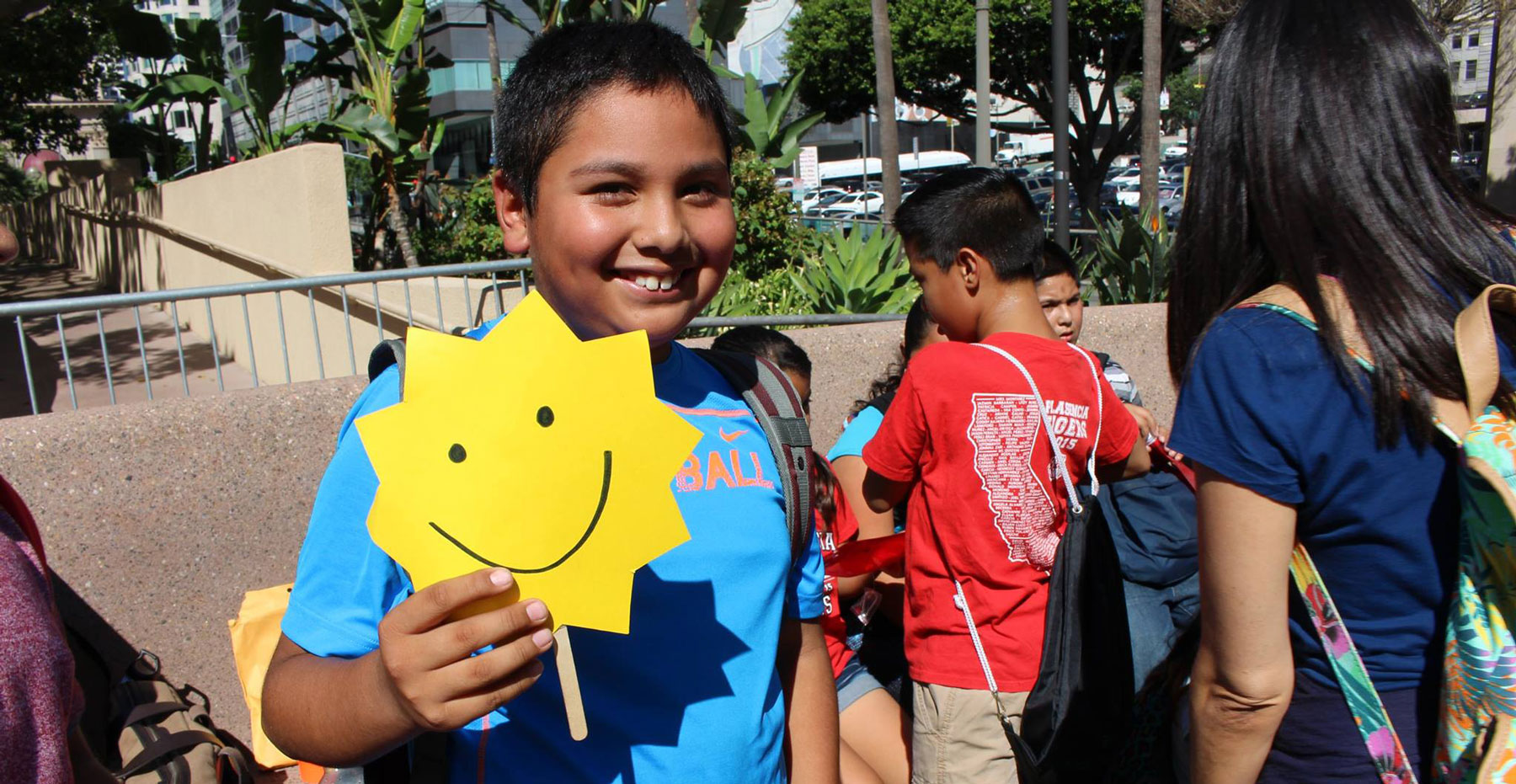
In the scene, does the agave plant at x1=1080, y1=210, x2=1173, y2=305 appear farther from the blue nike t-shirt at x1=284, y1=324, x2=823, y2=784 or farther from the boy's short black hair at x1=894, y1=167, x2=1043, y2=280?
the blue nike t-shirt at x1=284, y1=324, x2=823, y2=784

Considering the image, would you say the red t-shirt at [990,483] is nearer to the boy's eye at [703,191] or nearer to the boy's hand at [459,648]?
the boy's eye at [703,191]

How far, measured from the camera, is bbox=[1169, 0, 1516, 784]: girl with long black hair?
4.31 ft

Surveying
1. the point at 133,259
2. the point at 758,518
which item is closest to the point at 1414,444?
the point at 758,518

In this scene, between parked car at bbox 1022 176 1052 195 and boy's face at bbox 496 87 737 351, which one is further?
parked car at bbox 1022 176 1052 195

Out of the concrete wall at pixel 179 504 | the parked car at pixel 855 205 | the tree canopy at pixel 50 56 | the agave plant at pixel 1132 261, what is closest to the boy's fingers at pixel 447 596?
the concrete wall at pixel 179 504

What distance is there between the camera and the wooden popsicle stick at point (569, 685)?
1044mm

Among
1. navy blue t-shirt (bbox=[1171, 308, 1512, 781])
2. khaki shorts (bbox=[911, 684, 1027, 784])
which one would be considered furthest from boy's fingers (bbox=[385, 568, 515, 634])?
khaki shorts (bbox=[911, 684, 1027, 784])

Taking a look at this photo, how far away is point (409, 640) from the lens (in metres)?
1.04

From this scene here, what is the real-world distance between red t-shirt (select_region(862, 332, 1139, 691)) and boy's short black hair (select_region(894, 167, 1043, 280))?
306mm

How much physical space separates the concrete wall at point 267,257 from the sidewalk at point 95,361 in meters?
0.40

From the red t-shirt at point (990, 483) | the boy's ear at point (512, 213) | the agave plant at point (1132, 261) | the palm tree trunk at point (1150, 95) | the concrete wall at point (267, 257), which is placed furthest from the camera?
the palm tree trunk at point (1150, 95)

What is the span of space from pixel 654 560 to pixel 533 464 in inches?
11.2

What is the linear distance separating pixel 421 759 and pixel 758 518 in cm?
50

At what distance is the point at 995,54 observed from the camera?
27.0 m
